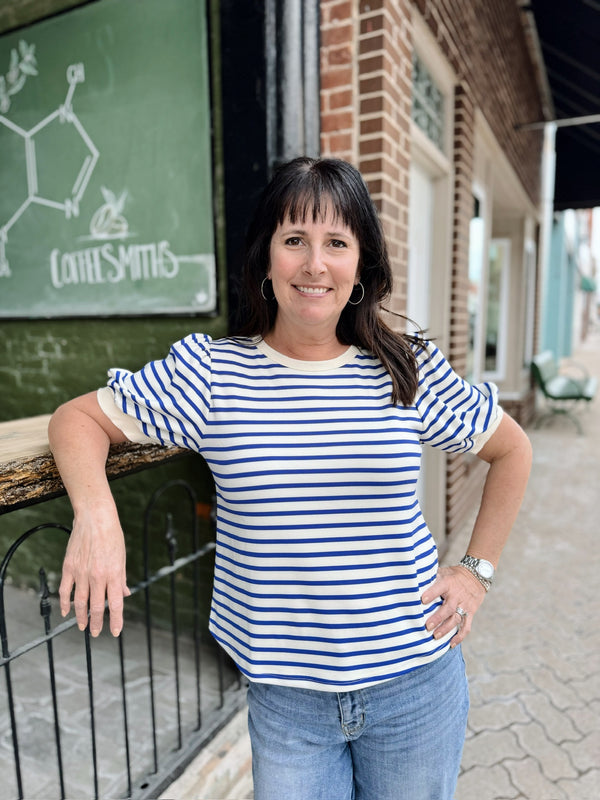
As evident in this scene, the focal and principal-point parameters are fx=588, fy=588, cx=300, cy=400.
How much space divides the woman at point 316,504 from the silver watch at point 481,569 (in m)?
0.11

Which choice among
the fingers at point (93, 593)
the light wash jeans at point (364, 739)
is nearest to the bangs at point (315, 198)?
the fingers at point (93, 593)

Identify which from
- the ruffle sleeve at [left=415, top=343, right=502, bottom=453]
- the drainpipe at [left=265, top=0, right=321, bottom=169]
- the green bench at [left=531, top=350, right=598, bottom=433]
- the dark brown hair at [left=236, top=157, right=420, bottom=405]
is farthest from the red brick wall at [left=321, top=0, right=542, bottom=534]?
the green bench at [left=531, top=350, right=598, bottom=433]

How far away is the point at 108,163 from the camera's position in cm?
303

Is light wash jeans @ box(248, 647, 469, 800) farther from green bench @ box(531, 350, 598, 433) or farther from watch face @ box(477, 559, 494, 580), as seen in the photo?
green bench @ box(531, 350, 598, 433)

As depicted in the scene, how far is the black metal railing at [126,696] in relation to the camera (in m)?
2.14

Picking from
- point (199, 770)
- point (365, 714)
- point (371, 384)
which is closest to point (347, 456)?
point (371, 384)

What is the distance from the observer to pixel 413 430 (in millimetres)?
1284

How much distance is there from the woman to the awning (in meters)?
5.98

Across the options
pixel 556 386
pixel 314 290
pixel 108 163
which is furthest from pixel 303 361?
pixel 556 386

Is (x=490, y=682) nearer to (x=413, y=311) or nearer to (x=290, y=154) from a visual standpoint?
(x=413, y=311)

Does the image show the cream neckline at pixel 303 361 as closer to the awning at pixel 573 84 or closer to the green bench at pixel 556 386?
the awning at pixel 573 84

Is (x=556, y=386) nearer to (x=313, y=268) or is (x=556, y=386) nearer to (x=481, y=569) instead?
(x=481, y=569)

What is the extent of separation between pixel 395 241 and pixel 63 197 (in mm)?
1838

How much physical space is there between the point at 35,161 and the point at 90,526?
291 centimetres
